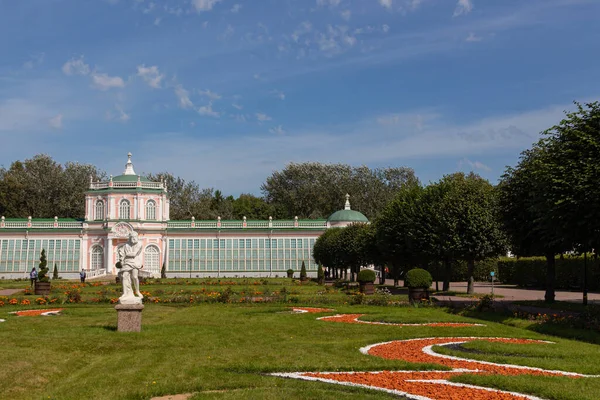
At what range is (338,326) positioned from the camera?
22.6m

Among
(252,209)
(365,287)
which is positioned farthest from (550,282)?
(252,209)

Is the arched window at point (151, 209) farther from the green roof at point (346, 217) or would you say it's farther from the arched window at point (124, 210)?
the green roof at point (346, 217)

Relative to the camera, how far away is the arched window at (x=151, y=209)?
8344 cm

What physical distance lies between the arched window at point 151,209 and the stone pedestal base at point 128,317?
65.1 metres

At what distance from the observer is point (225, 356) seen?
51.0ft

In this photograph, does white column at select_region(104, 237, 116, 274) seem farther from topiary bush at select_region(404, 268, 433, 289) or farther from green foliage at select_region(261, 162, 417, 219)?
topiary bush at select_region(404, 268, 433, 289)

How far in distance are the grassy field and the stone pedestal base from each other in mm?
327

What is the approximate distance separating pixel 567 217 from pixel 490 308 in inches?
220

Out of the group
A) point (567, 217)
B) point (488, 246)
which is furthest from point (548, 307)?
point (488, 246)

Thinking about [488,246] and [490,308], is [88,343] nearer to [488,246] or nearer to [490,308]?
[490,308]

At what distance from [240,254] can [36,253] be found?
1004 inches

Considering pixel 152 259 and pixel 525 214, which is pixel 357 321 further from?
pixel 152 259

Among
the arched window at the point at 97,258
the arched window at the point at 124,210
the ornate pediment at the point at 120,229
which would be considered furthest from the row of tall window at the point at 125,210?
the arched window at the point at 97,258

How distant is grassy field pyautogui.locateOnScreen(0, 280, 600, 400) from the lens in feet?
38.8
